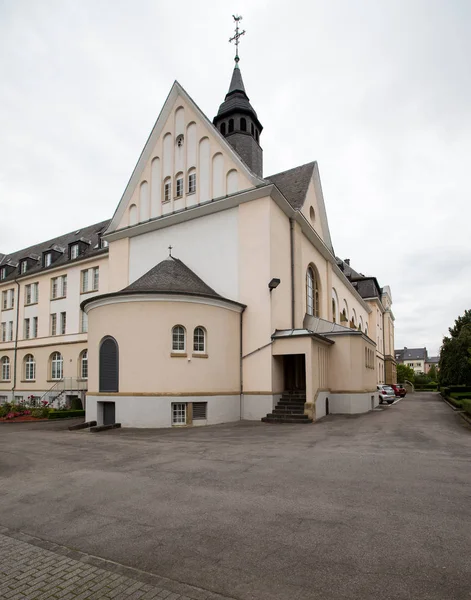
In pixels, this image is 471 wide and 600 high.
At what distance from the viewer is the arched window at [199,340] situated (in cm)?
1886

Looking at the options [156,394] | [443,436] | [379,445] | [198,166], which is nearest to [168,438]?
[156,394]

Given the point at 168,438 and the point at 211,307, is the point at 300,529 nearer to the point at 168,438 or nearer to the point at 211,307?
the point at 168,438

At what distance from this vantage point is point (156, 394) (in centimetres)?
1756

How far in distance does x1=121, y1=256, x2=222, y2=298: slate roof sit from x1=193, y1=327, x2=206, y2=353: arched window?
158cm

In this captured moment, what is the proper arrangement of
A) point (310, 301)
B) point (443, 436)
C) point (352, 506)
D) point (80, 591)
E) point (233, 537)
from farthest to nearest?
point (310, 301)
point (443, 436)
point (352, 506)
point (233, 537)
point (80, 591)

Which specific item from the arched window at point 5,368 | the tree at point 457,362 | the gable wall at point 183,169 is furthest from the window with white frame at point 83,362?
the tree at point 457,362

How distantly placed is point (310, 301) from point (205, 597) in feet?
79.0

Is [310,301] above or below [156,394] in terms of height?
above

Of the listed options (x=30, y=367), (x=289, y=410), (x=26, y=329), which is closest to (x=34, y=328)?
(x=26, y=329)

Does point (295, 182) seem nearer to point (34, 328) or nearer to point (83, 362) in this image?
point (83, 362)

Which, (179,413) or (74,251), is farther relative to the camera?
(74,251)

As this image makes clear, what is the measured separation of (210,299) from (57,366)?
759 inches

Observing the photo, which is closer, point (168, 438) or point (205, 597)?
point (205, 597)

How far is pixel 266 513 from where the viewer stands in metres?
6.08
